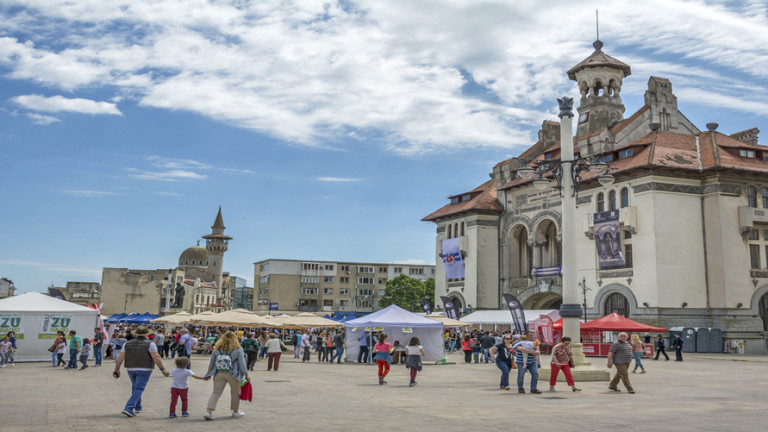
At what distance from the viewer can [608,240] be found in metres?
45.4

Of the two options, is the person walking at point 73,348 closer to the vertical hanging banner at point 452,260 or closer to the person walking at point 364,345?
the person walking at point 364,345

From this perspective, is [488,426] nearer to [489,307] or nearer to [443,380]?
[443,380]

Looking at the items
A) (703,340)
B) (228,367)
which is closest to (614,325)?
(703,340)

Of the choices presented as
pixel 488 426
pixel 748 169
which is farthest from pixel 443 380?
pixel 748 169

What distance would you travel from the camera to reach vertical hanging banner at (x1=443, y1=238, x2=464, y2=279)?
6019cm

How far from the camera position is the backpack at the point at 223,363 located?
11672 mm

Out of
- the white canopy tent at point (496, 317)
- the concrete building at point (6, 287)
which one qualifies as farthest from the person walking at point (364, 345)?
the concrete building at point (6, 287)

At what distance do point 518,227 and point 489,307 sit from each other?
740 centimetres

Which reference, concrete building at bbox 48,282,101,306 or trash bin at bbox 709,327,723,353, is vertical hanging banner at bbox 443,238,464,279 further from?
concrete building at bbox 48,282,101,306

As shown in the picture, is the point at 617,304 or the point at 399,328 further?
the point at 617,304

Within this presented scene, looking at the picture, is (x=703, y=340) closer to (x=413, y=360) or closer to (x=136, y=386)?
(x=413, y=360)

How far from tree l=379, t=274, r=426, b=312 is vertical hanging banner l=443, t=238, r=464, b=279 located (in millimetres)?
27779

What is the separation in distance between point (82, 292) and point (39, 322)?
96.6 m

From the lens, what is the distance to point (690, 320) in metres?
42.8
